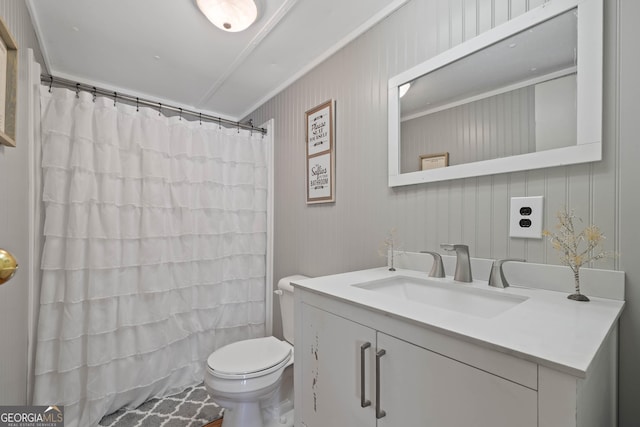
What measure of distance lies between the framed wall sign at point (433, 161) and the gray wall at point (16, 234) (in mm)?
1636

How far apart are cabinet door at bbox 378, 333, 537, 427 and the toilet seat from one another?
0.79m

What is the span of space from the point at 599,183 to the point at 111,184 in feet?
7.52

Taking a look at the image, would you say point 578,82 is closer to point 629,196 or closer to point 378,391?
point 629,196

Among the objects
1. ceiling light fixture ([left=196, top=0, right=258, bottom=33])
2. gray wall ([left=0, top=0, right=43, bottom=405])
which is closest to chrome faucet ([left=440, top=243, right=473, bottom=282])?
ceiling light fixture ([left=196, top=0, right=258, bottom=33])

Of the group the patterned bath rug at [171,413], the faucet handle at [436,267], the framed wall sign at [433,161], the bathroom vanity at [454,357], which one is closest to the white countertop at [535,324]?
the bathroom vanity at [454,357]

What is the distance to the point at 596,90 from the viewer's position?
2.78ft

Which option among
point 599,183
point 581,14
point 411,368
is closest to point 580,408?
point 411,368

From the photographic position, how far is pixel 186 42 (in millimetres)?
1706

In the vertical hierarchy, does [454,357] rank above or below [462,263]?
below

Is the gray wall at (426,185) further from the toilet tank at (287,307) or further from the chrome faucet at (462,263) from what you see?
the toilet tank at (287,307)

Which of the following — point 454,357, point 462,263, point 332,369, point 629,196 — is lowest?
point 332,369

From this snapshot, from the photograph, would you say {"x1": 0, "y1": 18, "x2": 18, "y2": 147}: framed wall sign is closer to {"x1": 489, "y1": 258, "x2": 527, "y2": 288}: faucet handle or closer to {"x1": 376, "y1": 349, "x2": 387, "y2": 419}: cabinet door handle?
{"x1": 376, "y1": 349, "x2": 387, "y2": 419}: cabinet door handle

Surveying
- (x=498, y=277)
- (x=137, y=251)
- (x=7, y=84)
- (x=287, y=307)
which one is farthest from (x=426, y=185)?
(x=137, y=251)

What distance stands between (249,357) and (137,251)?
1007mm
